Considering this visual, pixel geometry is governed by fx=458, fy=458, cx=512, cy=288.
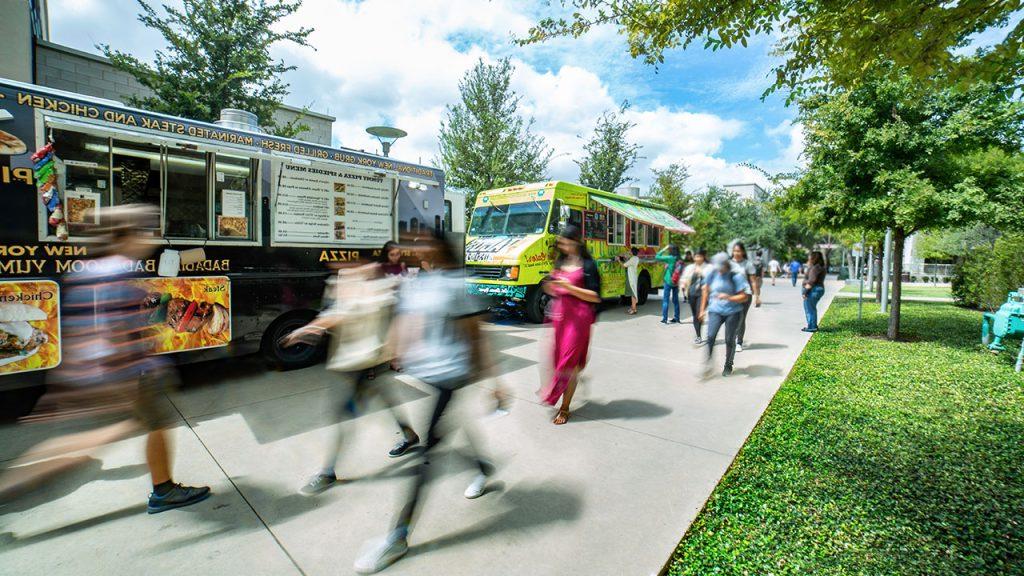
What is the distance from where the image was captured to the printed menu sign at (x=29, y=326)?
393 centimetres

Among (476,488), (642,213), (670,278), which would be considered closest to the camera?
(476,488)

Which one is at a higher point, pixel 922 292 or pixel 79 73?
pixel 79 73

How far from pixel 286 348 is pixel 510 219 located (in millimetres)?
6386

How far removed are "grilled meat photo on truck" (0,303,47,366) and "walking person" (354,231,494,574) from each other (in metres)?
3.77

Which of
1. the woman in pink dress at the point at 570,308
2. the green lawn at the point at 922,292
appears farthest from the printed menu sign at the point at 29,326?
the green lawn at the point at 922,292

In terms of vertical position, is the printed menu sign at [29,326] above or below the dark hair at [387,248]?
below

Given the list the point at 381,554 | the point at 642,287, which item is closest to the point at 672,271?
the point at 642,287

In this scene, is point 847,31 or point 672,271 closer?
point 847,31

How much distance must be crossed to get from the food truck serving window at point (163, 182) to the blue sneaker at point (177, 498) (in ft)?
9.56

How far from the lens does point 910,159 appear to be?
25.3ft

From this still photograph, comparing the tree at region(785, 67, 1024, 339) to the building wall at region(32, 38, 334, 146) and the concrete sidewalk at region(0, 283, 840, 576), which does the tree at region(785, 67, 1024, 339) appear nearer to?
the concrete sidewalk at region(0, 283, 840, 576)

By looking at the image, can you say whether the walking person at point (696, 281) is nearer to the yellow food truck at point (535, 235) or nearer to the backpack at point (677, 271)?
the backpack at point (677, 271)

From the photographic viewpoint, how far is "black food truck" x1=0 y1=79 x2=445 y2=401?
13.1 ft

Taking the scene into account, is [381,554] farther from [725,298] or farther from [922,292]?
[922,292]
